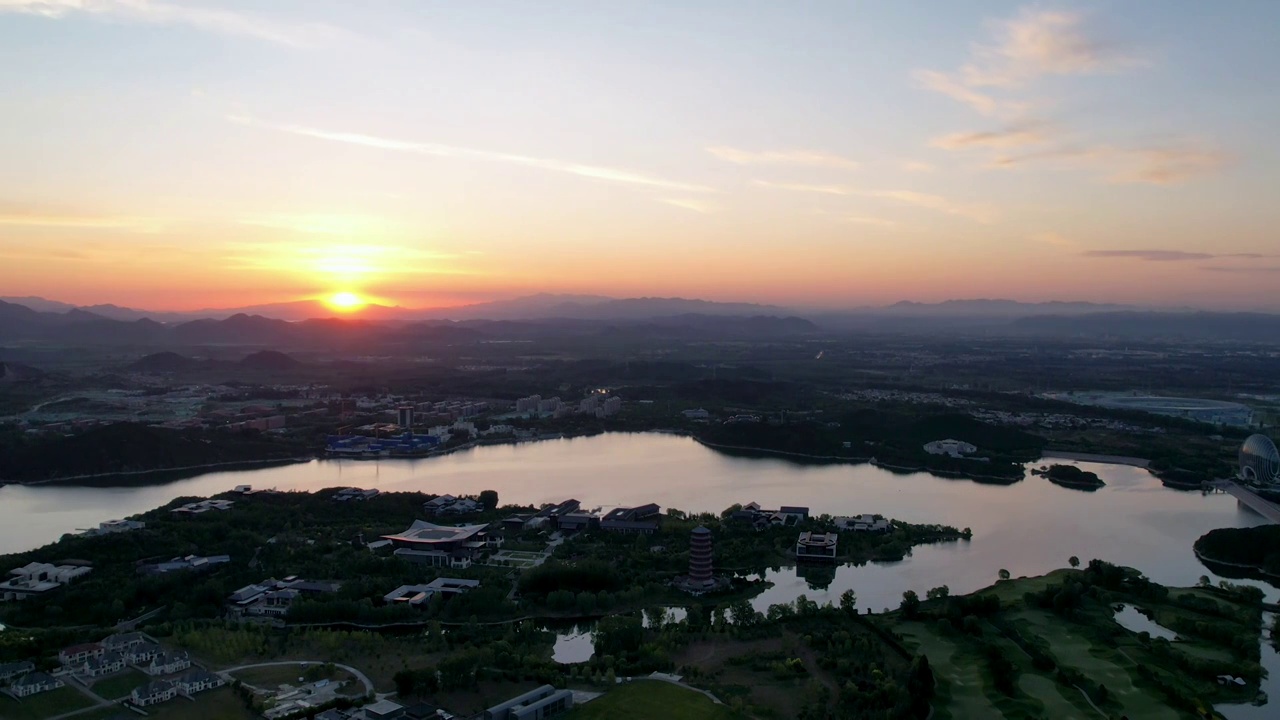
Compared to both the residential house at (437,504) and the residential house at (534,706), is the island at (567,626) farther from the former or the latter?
the residential house at (437,504)

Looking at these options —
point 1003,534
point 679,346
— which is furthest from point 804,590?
point 679,346

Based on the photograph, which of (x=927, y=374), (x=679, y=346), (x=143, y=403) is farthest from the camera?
(x=679, y=346)

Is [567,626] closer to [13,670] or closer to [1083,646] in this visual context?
[13,670]

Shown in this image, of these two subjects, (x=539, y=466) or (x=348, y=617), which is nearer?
(x=348, y=617)

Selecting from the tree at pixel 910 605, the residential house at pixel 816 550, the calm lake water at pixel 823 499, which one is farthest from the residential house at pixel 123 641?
the residential house at pixel 816 550

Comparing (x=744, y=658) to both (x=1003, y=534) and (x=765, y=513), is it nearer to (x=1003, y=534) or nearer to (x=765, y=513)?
(x=765, y=513)

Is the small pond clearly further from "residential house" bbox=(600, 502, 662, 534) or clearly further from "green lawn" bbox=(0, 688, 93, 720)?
"green lawn" bbox=(0, 688, 93, 720)

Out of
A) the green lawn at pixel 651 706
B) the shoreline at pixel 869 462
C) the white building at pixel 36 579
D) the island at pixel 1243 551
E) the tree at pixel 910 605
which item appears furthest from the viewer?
the shoreline at pixel 869 462
